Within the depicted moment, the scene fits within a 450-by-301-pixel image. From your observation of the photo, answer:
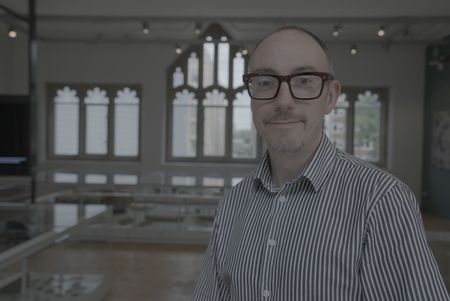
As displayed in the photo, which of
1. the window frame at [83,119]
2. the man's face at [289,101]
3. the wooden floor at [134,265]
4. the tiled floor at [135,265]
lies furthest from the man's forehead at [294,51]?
the window frame at [83,119]

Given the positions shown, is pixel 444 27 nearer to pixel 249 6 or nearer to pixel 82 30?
pixel 249 6

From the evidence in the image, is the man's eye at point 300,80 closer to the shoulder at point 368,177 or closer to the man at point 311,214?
the man at point 311,214

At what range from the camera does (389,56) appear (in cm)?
1095

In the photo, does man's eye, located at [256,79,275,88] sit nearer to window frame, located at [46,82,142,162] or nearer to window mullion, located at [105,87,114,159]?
window frame, located at [46,82,142,162]

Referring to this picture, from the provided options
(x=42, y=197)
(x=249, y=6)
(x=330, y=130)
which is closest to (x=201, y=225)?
(x=42, y=197)

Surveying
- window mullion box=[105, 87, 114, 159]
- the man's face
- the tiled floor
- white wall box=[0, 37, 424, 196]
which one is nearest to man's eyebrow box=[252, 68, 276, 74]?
the man's face

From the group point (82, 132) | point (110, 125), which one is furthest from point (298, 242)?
point (82, 132)

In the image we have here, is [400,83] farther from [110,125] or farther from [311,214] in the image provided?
[311,214]

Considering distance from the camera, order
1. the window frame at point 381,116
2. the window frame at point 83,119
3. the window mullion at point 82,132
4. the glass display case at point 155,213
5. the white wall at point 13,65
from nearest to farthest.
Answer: the glass display case at point 155,213
the white wall at point 13,65
the window frame at point 381,116
the window frame at point 83,119
the window mullion at point 82,132

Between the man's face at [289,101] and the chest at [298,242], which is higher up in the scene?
the man's face at [289,101]

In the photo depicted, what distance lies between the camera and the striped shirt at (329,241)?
0.91m

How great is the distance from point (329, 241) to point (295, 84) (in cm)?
35

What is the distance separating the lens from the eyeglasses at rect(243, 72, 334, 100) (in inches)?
41.5

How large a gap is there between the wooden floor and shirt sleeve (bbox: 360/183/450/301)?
3.57m
